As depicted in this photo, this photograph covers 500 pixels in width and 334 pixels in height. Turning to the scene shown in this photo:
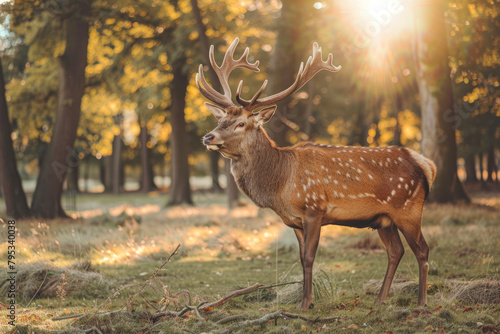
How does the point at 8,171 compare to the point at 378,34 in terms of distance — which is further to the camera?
the point at 378,34

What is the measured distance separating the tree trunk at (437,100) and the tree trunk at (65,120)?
31.3ft

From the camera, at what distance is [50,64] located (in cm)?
1669

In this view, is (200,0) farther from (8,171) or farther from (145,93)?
(8,171)

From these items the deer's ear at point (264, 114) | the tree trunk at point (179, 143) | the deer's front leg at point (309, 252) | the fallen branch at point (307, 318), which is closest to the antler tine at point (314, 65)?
the deer's ear at point (264, 114)

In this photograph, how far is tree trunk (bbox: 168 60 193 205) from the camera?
67.6 feet

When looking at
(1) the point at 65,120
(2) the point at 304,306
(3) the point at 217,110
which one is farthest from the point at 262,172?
(1) the point at 65,120

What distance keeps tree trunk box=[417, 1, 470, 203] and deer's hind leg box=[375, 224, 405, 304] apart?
9413 millimetres

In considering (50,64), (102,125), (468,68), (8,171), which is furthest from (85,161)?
(468,68)

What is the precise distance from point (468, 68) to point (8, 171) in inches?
514

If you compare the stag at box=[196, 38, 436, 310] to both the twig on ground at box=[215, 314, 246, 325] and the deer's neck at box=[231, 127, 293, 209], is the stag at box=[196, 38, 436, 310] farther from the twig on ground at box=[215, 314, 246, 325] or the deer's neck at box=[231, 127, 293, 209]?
the twig on ground at box=[215, 314, 246, 325]

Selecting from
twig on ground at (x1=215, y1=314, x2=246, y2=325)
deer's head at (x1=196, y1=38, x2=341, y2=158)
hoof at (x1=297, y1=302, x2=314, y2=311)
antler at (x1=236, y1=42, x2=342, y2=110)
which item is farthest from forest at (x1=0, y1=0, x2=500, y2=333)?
antler at (x1=236, y1=42, x2=342, y2=110)

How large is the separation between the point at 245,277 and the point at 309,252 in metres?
2.48

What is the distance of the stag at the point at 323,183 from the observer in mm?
5777

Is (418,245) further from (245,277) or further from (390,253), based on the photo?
(245,277)
